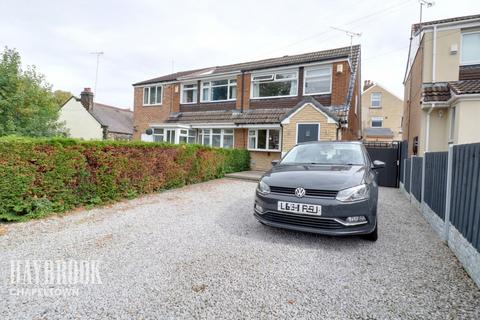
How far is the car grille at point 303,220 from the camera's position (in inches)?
138

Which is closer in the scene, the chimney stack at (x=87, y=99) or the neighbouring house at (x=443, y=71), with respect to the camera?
the neighbouring house at (x=443, y=71)

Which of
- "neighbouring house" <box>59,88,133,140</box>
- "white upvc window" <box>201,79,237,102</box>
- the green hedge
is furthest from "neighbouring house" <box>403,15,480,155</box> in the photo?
"neighbouring house" <box>59,88,133,140</box>

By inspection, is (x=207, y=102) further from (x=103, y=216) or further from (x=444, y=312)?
(x=444, y=312)

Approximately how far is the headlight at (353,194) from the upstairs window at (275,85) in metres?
11.2

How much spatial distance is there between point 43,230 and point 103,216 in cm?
105

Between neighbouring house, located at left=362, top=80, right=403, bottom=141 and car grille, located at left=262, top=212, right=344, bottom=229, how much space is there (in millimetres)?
31406

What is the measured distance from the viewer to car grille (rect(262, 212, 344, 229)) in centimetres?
350

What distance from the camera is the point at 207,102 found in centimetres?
1714

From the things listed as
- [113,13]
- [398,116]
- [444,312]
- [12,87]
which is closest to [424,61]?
[444,312]

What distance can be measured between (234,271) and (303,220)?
1.30 m

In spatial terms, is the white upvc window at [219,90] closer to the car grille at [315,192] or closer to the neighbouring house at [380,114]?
the car grille at [315,192]

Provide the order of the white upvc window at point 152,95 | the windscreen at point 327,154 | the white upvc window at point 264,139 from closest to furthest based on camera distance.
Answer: the windscreen at point 327,154 → the white upvc window at point 264,139 → the white upvc window at point 152,95

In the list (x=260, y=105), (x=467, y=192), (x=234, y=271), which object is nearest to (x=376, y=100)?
(x=260, y=105)

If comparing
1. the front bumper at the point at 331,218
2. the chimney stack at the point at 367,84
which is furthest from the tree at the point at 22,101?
the chimney stack at the point at 367,84
